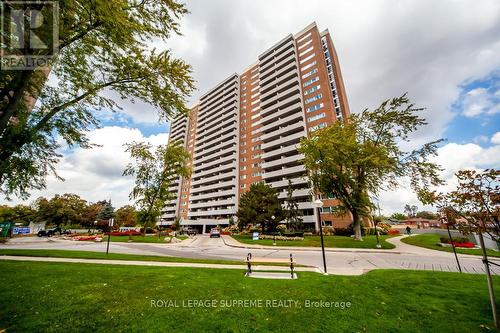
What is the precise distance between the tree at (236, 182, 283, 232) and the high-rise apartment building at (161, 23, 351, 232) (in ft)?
24.8

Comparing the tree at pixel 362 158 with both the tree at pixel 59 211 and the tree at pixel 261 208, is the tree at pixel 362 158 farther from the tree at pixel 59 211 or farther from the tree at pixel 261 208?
the tree at pixel 59 211

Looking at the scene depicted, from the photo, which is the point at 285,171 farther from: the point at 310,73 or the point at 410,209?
the point at 410,209

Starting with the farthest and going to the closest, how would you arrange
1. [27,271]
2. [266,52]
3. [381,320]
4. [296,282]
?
[266,52], [27,271], [296,282], [381,320]

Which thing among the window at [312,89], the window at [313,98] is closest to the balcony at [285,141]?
the window at [313,98]

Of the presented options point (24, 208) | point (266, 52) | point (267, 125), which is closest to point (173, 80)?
point (267, 125)

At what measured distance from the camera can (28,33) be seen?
20.1ft

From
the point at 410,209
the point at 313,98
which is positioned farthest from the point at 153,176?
the point at 410,209

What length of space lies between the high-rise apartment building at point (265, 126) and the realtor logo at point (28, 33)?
33.6 meters

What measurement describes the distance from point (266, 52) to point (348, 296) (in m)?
71.2

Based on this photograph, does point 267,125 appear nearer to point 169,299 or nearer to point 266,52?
point 266,52

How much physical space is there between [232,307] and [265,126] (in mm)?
53861

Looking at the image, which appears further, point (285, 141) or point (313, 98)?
point (285, 141)

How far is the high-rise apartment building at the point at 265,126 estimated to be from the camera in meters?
48.4

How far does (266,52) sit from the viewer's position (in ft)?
212
